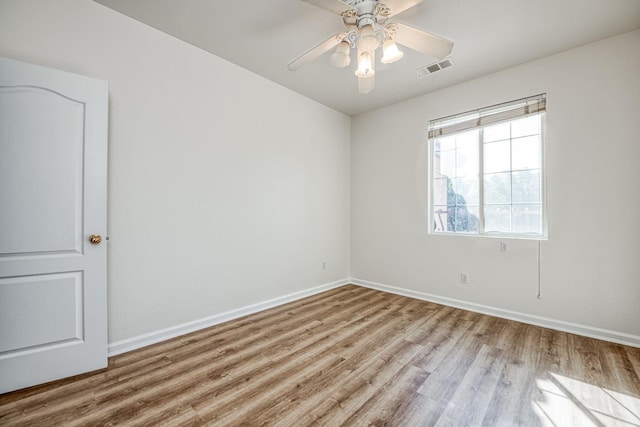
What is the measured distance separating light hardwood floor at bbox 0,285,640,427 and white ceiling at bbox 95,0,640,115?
9.25ft

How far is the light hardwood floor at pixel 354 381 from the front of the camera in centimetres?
158

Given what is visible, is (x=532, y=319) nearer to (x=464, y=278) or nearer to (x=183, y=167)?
(x=464, y=278)

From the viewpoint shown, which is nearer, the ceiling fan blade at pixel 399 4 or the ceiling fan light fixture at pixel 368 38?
the ceiling fan blade at pixel 399 4

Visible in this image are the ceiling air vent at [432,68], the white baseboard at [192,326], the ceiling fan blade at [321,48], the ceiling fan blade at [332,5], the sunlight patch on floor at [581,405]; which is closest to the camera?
the sunlight patch on floor at [581,405]

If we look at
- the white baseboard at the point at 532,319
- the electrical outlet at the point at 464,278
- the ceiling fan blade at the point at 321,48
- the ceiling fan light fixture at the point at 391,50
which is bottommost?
the white baseboard at the point at 532,319

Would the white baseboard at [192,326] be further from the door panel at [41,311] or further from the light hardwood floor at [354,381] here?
the door panel at [41,311]

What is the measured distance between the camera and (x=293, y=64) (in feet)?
7.39

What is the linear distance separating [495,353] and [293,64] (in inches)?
117

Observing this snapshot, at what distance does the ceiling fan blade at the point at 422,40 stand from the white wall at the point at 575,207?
1.68 metres

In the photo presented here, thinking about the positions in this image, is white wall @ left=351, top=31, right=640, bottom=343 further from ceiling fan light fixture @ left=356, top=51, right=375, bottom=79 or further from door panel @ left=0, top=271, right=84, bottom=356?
door panel @ left=0, top=271, right=84, bottom=356

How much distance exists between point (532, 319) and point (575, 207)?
1244 mm

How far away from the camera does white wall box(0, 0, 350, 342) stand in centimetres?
216

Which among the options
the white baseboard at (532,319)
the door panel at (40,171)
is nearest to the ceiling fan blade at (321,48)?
the door panel at (40,171)

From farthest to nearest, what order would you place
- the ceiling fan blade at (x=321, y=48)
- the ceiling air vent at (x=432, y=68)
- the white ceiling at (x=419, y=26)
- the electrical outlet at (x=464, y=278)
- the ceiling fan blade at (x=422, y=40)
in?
the electrical outlet at (x=464, y=278)
the ceiling air vent at (x=432, y=68)
the white ceiling at (x=419, y=26)
the ceiling fan blade at (x=321, y=48)
the ceiling fan blade at (x=422, y=40)
